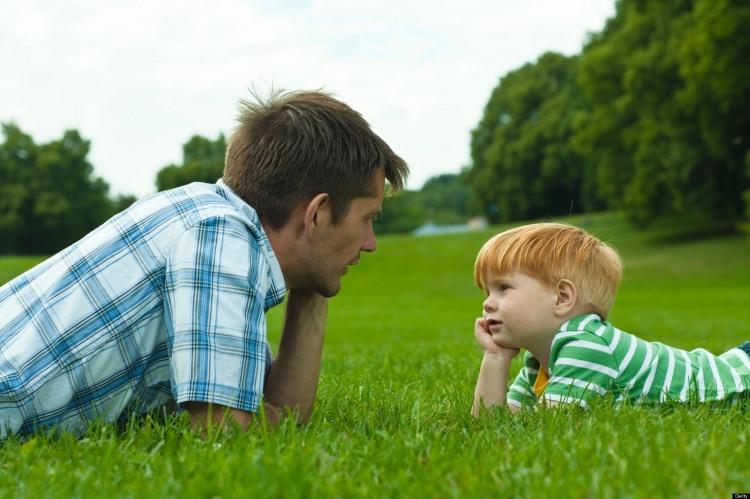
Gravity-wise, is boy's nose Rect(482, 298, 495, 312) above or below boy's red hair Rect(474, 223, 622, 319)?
below

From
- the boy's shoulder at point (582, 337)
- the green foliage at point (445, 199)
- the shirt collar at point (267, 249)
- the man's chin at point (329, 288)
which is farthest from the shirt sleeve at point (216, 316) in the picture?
the green foliage at point (445, 199)

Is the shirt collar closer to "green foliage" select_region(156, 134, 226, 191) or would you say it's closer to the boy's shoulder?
the boy's shoulder

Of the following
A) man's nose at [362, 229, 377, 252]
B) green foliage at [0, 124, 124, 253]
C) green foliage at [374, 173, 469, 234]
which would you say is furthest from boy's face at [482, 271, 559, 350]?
green foliage at [374, 173, 469, 234]

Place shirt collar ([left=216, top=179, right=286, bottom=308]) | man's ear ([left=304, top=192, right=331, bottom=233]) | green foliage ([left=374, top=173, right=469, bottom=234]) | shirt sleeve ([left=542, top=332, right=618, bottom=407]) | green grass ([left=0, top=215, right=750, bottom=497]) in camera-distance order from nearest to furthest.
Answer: green grass ([left=0, top=215, right=750, bottom=497])
shirt collar ([left=216, top=179, right=286, bottom=308])
man's ear ([left=304, top=192, right=331, bottom=233])
shirt sleeve ([left=542, top=332, right=618, bottom=407])
green foliage ([left=374, top=173, right=469, bottom=234])

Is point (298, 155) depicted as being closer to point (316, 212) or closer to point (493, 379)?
point (316, 212)

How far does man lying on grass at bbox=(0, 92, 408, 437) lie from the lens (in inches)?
111

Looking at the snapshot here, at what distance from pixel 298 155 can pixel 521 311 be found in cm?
126

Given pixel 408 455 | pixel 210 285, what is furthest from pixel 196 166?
pixel 408 455

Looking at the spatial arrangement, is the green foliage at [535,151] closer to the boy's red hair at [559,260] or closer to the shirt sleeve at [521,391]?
the shirt sleeve at [521,391]

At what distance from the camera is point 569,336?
3650 millimetres

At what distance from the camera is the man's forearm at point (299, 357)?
11.6ft

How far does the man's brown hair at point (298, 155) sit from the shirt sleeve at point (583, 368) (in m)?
1.09

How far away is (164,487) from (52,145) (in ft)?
253

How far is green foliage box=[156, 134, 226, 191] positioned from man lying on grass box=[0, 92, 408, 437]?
291ft
